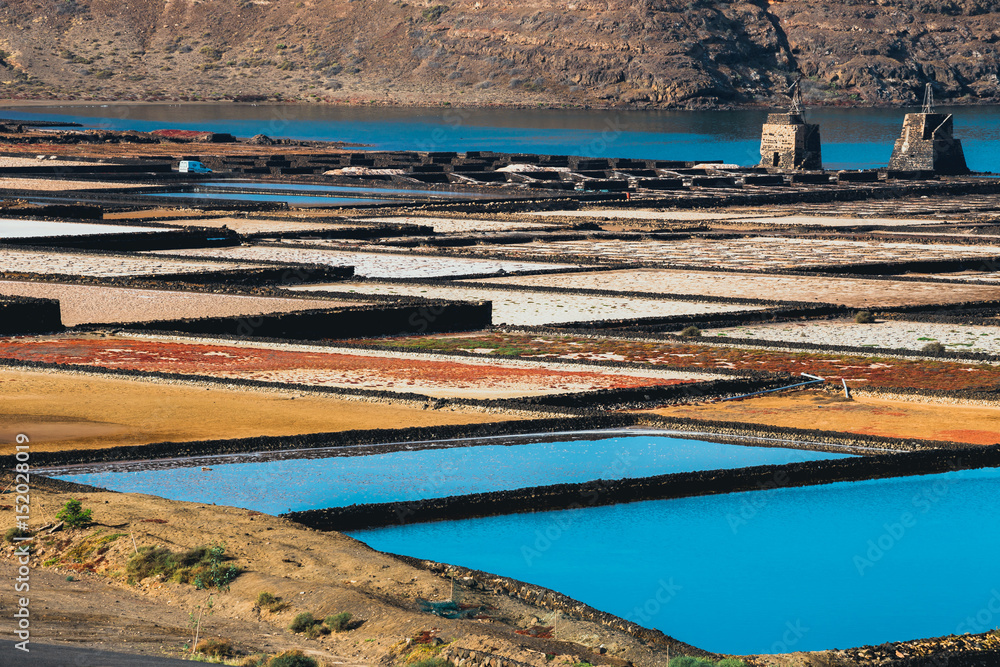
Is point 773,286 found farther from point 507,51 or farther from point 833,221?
point 507,51

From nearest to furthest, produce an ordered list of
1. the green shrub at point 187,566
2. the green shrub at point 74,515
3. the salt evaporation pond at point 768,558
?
the green shrub at point 187,566, the salt evaporation pond at point 768,558, the green shrub at point 74,515

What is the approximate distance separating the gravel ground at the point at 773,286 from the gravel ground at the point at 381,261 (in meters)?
1.36

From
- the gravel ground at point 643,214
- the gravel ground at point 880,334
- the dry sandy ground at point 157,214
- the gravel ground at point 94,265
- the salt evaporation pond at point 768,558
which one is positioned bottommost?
the gravel ground at point 643,214

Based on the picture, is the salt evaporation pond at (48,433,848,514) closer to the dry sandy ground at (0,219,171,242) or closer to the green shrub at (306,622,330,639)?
the green shrub at (306,622,330,639)

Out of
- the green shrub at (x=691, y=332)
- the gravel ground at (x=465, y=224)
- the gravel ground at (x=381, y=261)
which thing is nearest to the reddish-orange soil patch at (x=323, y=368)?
the green shrub at (x=691, y=332)

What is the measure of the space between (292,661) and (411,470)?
4377 millimetres

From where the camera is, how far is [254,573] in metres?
8.27

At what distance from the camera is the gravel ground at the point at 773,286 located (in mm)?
23266

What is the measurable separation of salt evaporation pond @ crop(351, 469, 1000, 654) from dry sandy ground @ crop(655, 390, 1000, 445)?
68.6 inches

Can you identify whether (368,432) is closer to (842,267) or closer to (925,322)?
(925,322)

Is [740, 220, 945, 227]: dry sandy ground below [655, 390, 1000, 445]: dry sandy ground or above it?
below

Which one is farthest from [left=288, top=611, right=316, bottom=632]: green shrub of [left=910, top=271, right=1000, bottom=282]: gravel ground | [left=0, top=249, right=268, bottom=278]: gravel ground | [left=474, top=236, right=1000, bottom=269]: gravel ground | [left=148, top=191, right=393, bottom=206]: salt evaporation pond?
[left=148, top=191, right=393, bottom=206]: salt evaporation pond

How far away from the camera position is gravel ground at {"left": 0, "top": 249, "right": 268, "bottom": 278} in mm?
23531

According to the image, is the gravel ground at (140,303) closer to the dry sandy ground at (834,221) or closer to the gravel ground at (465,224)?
the gravel ground at (465,224)
